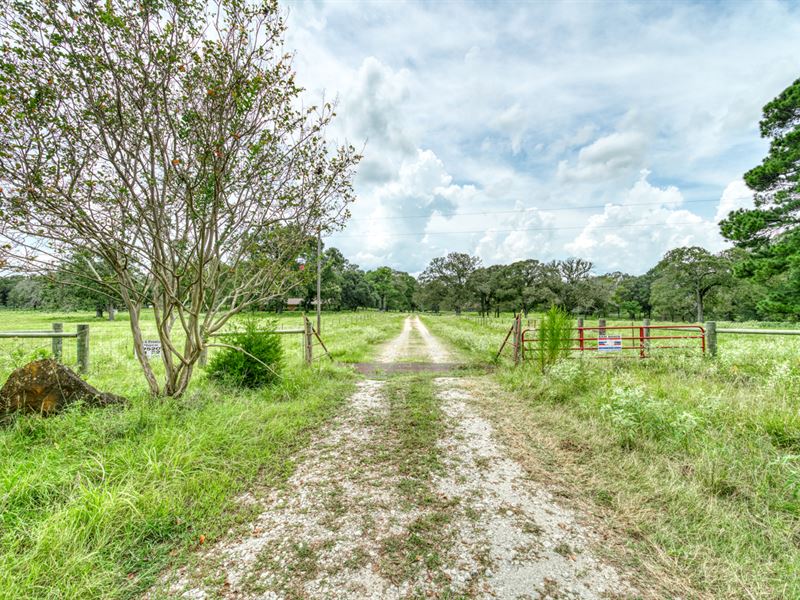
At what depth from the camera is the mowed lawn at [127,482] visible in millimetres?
2117

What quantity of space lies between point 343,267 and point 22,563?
6067 cm

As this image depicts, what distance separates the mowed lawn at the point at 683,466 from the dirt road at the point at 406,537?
0.45m

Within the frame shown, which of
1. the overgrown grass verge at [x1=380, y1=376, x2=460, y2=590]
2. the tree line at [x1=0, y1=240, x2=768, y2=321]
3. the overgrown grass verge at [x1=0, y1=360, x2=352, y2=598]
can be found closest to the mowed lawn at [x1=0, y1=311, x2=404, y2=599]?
the overgrown grass verge at [x1=0, y1=360, x2=352, y2=598]

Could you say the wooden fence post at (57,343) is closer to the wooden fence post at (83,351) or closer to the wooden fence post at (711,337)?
the wooden fence post at (83,351)

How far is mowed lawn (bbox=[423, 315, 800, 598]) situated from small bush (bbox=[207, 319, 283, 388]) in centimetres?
433

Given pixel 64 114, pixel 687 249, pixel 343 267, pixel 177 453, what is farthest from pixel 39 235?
pixel 343 267

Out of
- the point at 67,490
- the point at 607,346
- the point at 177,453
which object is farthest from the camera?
the point at 607,346

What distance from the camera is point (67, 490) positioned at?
2789 mm

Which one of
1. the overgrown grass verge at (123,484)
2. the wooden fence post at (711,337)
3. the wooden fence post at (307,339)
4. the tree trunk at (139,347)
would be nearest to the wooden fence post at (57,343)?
the tree trunk at (139,347)

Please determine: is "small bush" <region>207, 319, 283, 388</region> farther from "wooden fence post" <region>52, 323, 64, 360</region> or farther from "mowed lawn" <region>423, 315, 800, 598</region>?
"mowed lawn" <region>423, 315, 800, 598</region>

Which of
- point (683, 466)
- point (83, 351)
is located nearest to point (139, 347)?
point (83, 351)

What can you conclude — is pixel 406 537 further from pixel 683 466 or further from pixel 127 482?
pixel 683 466

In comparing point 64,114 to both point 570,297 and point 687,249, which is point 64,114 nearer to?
point 687,249

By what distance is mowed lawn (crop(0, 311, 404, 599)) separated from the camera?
6.95ft
